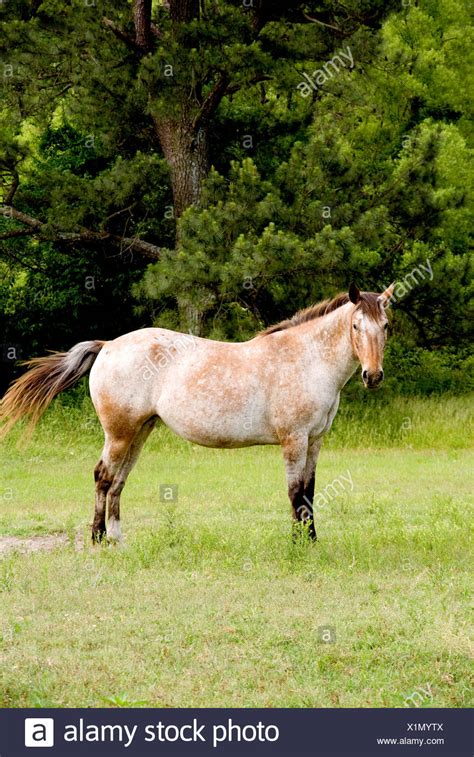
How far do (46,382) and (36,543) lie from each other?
1.55 metres

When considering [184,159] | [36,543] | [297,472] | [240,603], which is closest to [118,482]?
[36,543]

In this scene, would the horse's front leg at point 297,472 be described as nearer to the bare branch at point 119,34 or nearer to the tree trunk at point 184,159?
the tree trunk at point 184,159

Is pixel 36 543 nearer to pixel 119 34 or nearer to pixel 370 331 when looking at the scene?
pixel 370 331

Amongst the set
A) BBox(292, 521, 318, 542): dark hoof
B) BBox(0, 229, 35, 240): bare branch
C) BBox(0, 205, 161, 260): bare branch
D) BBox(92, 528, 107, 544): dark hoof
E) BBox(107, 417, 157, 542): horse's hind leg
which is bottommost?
BBox(0, 229, 35, 240): bare branch

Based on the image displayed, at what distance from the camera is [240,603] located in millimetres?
6613

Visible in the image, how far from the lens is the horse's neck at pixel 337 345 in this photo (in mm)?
8336

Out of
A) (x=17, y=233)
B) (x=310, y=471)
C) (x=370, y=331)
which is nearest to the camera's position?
(x=370, y=331)

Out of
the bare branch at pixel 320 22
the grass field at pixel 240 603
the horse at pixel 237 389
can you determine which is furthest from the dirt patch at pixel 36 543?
the bare branch at pixel 320 22

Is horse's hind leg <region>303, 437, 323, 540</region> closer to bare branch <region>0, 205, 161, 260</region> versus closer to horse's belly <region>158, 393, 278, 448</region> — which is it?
horse's belly <region>158, 393, 278, 448</region>

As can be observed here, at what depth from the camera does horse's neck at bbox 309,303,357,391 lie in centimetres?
834
